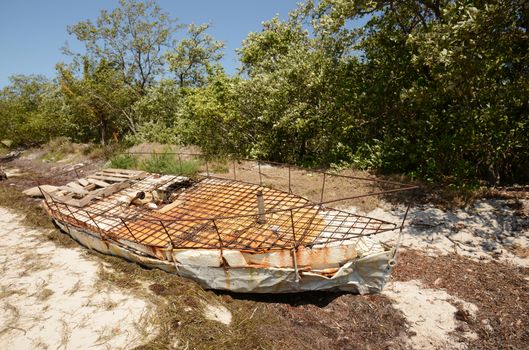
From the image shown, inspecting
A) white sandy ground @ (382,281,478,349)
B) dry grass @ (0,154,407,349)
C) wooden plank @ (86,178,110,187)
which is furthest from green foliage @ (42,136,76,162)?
white sandy ground @ (382,281,478,349)

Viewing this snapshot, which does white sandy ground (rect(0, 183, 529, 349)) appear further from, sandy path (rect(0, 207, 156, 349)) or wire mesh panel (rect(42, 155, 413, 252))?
wire mesh panel (rect(42, 155, 413, 252))

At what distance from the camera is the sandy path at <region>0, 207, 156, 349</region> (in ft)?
16.3

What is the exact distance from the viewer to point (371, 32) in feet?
36.5

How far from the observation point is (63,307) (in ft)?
18.8

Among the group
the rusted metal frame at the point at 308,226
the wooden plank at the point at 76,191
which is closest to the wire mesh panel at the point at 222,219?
the rusted metal frame at the point at 308,226

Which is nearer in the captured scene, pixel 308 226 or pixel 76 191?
pixel 308 226

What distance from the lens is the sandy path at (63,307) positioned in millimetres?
4965

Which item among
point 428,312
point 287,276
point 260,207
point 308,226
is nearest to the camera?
point 287,276

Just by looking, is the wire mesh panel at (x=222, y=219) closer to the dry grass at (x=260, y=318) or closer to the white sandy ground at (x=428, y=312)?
the dry grass at (x=260, y=318)

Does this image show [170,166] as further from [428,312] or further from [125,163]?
[428,312]

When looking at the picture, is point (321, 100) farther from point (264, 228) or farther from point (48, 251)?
point (48, 251)

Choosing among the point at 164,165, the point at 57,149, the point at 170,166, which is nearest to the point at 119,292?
the point at 170,166

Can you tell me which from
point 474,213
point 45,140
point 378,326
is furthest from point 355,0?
point 45,140

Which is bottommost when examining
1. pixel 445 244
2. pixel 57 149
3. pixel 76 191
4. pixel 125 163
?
pixel 445 244
